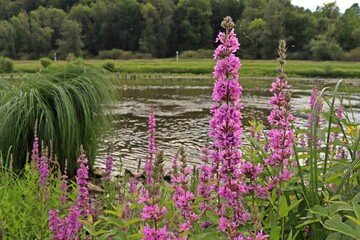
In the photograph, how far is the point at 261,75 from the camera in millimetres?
55906

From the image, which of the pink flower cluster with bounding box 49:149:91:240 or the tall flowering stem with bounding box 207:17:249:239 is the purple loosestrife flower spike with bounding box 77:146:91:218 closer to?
the pink flower cluster with bounding box 49:149:91:240

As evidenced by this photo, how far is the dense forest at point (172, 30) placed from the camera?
88.2 meters

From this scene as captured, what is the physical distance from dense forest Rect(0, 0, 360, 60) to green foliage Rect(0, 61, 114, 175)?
7536 centimetres

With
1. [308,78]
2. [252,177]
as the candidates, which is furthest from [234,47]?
[308,78]

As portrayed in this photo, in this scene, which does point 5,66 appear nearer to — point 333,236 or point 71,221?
point 71,221

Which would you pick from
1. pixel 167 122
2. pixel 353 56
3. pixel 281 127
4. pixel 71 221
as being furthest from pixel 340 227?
pixel 353 56

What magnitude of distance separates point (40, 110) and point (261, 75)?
50735mm

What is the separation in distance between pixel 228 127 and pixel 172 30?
104 meters

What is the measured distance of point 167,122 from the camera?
19828mm

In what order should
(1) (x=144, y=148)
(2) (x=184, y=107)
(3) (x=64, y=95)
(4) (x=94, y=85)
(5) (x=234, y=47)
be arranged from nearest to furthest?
1. (5) (x=234, y=47)
2. (3) (x=64, y=95)
3. (4) (x=94, y=85)
4. (1) (x=144, y=148)
5. (2) (x=184, y=107)

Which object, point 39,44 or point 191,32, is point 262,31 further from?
point 39,44

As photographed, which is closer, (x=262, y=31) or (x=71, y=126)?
(x=71, y=126)

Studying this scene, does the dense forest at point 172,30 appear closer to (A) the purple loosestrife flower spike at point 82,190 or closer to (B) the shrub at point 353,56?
(B) the shrub at point 353,56

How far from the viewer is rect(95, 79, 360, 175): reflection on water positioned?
42.1ft
